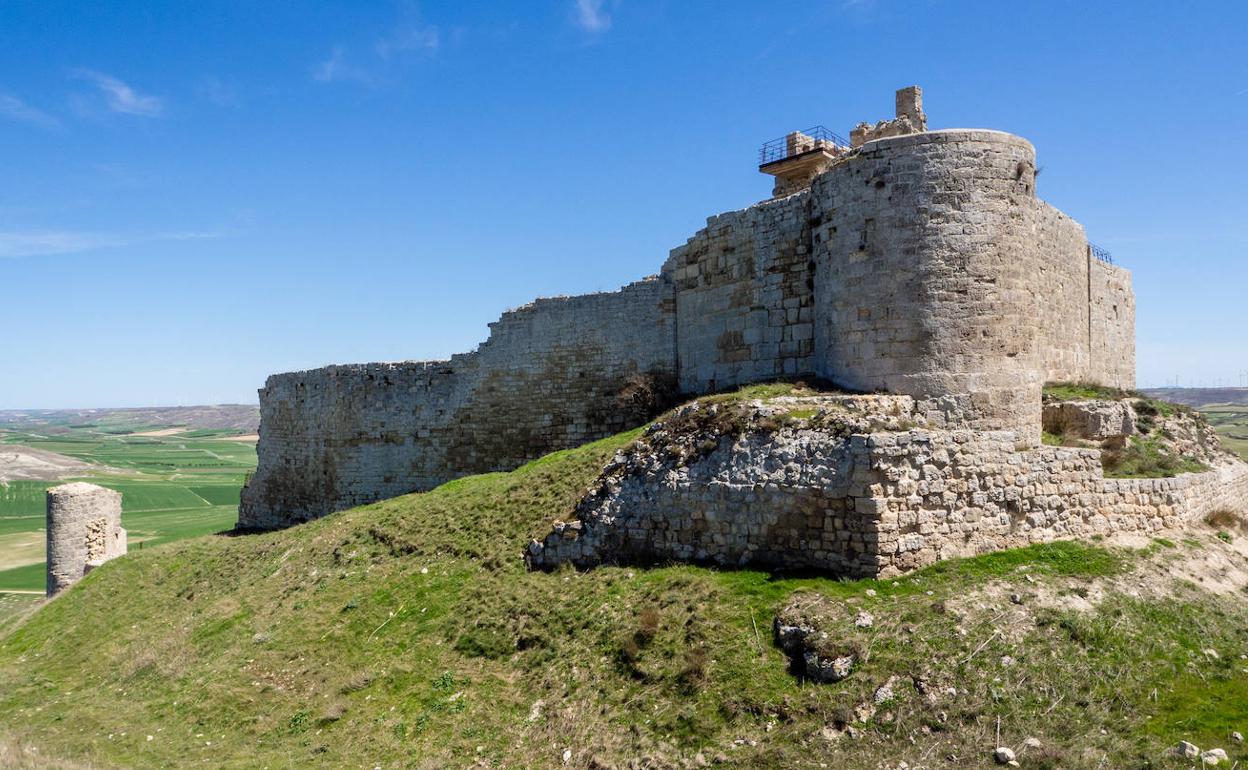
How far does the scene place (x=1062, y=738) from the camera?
279 inches

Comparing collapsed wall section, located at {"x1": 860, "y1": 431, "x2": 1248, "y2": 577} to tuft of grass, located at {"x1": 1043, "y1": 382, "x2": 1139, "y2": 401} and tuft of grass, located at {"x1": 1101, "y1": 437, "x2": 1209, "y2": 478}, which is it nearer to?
tuft of grass, located at {"x1": 1101, "y1": 437, "x2": 1209, "y2": 478}

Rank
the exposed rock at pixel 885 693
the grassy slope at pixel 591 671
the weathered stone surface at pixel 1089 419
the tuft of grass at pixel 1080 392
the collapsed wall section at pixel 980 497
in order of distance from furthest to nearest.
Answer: the tuft of grass at pixel 1080 392, the weathered stone surface at pixel 1089 419, the collapsed wall section at pixel 980 497, the exposed rock at pixel 885 693, the grassy slope at pixel 591 671

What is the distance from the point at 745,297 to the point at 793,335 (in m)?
1.65

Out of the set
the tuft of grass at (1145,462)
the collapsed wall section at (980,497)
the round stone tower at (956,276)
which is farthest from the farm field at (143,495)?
the tuft of grass at (1145,462)

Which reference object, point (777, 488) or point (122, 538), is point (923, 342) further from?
point (122, 538)

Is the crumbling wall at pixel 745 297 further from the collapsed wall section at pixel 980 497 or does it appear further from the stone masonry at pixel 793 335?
the collapsed wall section at pixel 980 497

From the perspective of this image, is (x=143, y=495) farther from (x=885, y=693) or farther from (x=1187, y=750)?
(x=1187, y=750)

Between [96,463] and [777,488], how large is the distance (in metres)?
153

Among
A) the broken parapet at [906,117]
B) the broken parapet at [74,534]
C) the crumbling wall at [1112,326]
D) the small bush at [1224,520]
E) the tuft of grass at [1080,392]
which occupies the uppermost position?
the broken parapet at [906,117]

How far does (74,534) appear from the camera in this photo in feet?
85.6

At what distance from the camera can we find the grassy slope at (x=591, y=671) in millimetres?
7582

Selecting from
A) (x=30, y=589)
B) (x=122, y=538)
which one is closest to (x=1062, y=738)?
(x=122, y=538)

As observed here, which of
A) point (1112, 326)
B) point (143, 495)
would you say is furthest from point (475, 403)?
point (143, 495)

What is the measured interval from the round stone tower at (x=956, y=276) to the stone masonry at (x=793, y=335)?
0.11 ft
